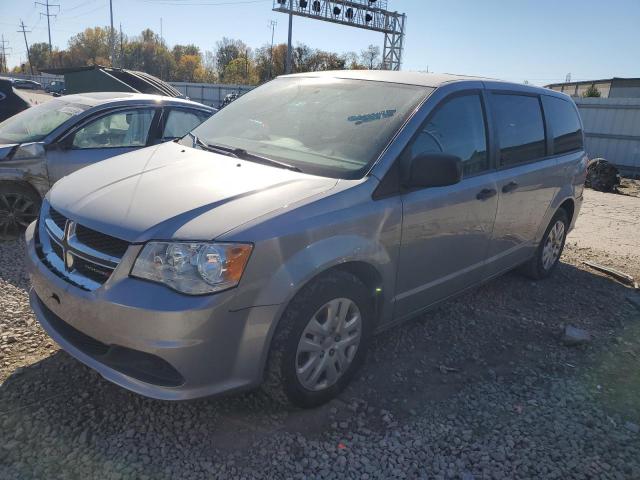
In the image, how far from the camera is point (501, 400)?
10.4ft

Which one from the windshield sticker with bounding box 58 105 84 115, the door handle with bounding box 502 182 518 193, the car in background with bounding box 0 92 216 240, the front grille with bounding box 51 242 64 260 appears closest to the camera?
the front grille with bounding box 51 242 64 260

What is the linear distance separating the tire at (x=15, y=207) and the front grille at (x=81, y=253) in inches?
119

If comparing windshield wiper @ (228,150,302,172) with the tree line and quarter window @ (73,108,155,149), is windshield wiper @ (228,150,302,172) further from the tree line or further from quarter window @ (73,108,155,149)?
the tree line

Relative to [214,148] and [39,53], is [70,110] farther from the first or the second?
[39,53]

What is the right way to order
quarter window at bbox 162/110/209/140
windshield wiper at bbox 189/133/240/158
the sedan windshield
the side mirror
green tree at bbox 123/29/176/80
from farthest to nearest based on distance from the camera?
green tree at bbox 123/29/176/80
quarter window at bbox 162/110/209/140
the sedan windshield
windshield wiper at bbox 189/133/240/158
the side mirror

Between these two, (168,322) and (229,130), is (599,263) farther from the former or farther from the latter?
(168,322)

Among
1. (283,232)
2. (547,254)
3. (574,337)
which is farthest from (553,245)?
(283,232)

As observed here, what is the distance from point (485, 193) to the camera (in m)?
3.67

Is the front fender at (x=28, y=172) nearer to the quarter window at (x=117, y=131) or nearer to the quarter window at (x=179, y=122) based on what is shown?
the quarter window at (x=117, y=131)

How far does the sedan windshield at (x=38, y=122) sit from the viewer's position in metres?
5.46

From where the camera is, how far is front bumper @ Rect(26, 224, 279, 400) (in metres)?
2.24

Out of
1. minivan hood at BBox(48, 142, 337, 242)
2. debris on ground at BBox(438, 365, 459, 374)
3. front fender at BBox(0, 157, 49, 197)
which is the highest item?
minivan hood at BBox(48, 142, 337, 242)

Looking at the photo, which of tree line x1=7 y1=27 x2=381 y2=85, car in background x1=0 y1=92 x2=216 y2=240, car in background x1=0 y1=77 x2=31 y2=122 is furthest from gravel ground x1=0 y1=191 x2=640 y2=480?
tree line x1=7 y1=27 x2=381 y2=85

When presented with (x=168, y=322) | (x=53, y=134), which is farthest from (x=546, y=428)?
(x=53, y=134)
